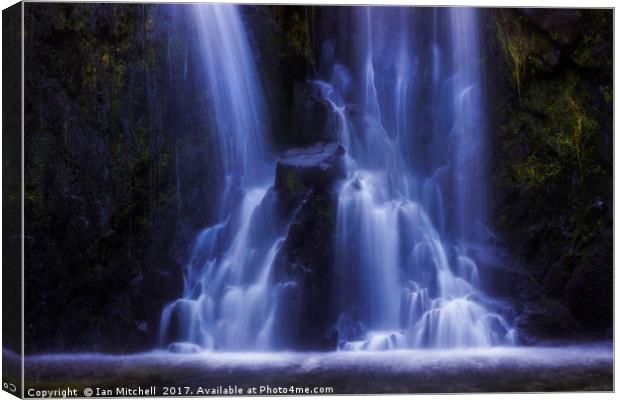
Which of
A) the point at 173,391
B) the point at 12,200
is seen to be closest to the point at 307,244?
the point at 173,391

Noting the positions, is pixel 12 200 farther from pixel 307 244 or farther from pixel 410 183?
pixel 410 183

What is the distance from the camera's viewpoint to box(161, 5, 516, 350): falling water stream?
10242mm

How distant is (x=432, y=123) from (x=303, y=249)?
181 cm

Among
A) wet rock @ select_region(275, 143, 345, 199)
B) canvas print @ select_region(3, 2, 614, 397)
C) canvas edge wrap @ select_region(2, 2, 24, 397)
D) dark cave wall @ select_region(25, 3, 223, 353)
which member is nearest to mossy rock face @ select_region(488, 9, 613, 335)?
canvas print @ select_region(3, 2, 614, 397)

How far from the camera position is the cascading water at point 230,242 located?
1021 centimetres

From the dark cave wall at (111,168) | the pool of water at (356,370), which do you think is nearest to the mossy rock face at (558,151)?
the pool of water at (356,370)

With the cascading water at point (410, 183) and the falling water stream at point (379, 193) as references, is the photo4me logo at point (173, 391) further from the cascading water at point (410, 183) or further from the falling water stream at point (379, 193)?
the cascading water at point (410, 183)

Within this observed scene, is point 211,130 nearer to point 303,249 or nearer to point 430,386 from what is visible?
point 303,249

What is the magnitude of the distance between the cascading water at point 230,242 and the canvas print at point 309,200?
20 mm

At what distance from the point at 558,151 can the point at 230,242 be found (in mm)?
3433

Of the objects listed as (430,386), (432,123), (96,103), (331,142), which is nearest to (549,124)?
(432,123)

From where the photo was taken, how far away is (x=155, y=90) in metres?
10.2

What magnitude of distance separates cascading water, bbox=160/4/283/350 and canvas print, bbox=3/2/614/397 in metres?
0.02

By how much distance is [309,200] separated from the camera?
405 inches
